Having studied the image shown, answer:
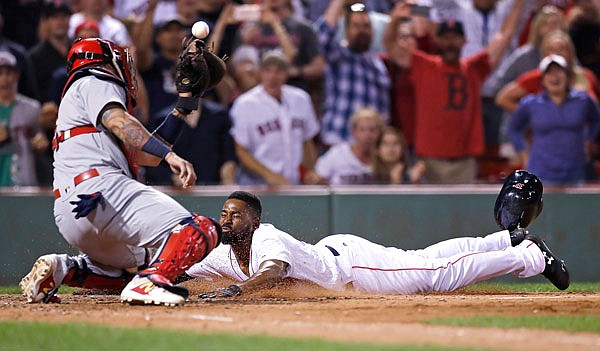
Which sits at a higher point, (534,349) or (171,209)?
(171,209)

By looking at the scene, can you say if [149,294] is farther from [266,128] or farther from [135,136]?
[266,128]

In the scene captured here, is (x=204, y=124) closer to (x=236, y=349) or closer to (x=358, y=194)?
(x=358, y=194)

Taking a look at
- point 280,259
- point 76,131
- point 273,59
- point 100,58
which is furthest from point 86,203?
point 273,59

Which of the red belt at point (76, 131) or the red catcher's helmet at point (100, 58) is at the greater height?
the red catcher's helmet at point (100, 58)

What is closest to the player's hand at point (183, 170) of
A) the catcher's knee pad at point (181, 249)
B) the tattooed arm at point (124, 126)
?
the tattooed arm at point (124, 126)

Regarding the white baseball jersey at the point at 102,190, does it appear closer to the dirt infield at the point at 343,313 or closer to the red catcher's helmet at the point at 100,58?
the red catcher's helmet at the point at 100,58

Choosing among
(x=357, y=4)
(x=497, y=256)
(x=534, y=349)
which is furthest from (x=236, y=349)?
(x=357, y=4)
